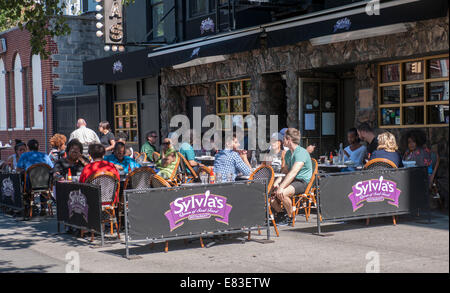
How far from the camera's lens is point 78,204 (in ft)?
27.8

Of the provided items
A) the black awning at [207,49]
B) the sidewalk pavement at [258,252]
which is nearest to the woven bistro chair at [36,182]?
the sidewalk pavement at [258,252]

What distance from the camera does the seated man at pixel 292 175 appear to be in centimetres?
889

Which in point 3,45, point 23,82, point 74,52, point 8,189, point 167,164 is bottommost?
point 8,189

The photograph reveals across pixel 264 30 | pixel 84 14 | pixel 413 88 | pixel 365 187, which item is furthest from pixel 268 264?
pixel 84 14

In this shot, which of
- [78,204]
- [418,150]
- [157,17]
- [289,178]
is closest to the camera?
[78,204]

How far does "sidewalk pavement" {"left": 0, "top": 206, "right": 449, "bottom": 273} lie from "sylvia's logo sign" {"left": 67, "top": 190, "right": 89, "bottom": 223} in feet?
1.43

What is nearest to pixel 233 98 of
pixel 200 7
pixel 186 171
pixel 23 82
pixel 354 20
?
pixel 200 7

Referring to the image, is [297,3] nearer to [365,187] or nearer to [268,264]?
[365,187]

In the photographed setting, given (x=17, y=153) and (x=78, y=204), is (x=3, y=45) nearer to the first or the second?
(x=17, y=153)

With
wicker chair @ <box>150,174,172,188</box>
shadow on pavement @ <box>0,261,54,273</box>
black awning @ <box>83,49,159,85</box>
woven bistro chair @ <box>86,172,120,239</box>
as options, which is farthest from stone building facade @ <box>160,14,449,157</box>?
shadow on pavement @ <box>0,261,54,273</box>

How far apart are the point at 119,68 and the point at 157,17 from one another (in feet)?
7.09

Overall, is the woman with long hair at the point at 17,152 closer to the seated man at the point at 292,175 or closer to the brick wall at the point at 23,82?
the seated man at the point at 292,175

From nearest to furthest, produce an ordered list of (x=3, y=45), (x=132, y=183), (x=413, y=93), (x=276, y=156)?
(x=132, y=183)
(x=276, y=156)
(x=413, y=93)
(x=3, y=45)

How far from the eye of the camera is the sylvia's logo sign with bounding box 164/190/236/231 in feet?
24.1
